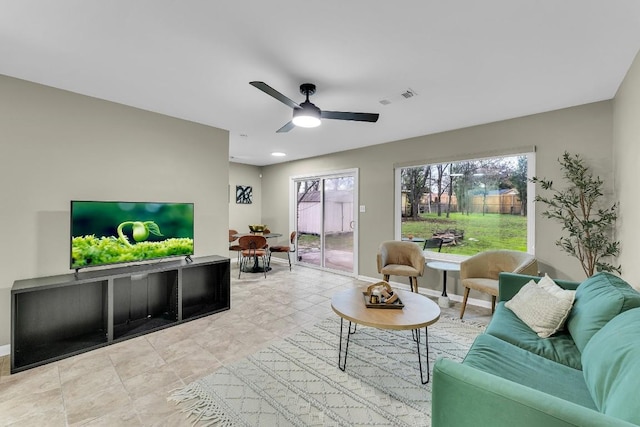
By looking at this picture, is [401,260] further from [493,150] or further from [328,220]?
[328,220]

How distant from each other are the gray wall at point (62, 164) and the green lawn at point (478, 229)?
3552mm

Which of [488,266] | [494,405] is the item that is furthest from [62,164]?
[488,266]

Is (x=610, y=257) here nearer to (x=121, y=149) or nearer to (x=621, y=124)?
(x=621, y=124)

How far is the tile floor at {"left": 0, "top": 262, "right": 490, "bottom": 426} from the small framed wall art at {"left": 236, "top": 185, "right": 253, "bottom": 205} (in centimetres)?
344

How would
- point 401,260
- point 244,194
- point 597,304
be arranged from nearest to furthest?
point 597,304 < point 401,260 < point 244,194

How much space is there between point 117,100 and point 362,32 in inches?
108

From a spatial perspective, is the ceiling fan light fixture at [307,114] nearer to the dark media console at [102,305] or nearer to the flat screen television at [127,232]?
the flat screen television at [127,232]

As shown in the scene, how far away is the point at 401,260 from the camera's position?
431 cm

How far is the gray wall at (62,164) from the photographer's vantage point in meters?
2.53

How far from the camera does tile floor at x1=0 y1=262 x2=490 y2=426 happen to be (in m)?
1.75

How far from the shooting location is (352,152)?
5344mm

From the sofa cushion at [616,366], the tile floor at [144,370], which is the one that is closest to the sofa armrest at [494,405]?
the sofa cushion at [616,366]

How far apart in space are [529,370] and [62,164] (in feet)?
13.5

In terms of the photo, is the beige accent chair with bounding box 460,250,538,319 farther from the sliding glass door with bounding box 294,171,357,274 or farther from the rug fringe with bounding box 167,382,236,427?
the rug fringe with bounding box 167,382,236,427
